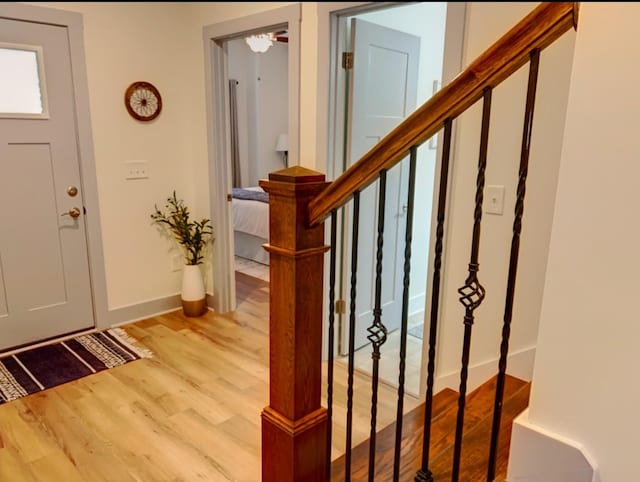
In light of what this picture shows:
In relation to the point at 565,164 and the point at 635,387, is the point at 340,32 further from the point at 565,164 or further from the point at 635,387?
the point at 635,387

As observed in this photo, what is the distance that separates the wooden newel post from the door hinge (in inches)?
59.9

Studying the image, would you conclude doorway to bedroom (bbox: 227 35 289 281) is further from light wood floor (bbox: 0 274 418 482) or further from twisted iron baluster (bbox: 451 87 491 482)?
twisted iron baluster (bbox: 451 87 491 482)

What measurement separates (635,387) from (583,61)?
0.64 metres

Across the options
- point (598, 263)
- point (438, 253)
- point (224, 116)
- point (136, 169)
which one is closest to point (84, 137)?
point (136, 169)

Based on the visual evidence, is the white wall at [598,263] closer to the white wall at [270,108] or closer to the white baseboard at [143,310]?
the white baseboard at [143,310]

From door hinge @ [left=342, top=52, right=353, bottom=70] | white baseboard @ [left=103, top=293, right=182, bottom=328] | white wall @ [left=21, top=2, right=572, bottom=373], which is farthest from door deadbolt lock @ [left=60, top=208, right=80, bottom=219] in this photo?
door hinge @ [left=342, top=52, right=353, bottom=70]

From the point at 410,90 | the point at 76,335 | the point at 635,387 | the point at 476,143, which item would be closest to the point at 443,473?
the point at 635,387

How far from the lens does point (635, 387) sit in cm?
93

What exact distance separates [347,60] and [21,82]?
6.19ft

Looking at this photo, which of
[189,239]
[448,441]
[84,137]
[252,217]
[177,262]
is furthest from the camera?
[252,217]

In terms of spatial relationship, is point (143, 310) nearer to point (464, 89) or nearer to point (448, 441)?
point (448, 441)

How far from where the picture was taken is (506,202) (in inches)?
74.4

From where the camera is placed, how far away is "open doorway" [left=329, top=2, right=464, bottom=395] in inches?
101

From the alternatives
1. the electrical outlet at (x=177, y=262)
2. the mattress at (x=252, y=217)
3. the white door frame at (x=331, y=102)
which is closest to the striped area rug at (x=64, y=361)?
the electrical outlet at (x=177, y=262)
